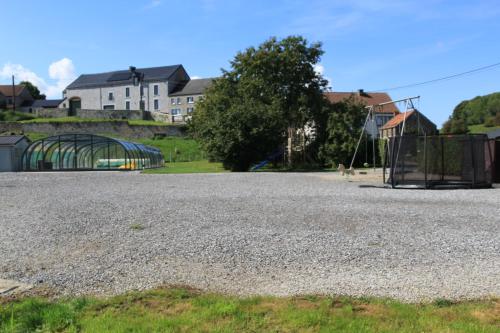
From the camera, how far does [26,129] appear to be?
63.5 m

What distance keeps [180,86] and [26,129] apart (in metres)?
35.8

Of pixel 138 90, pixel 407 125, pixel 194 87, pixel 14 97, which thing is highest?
pixel 138 90

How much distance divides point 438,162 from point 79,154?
100 feet

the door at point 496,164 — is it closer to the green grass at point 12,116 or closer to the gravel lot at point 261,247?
the gravel lot at point 261,247

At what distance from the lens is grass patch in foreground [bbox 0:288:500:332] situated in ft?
12.8

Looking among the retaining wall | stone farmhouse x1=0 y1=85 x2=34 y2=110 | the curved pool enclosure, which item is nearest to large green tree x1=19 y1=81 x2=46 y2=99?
stone farmhouse x1=0 y1=85 x2=34 y2=110

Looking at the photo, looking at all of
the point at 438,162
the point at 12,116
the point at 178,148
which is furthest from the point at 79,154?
the point at 12,116

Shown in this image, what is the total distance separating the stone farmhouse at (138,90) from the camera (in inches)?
3514

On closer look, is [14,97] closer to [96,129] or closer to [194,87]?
[194,87]

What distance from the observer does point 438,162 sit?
18016mm

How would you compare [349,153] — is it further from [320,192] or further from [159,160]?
[320,192]

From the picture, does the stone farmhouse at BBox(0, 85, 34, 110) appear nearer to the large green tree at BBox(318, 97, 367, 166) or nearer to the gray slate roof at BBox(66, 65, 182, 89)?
the gray slate roof at BBox(66, 65, 182, 89)

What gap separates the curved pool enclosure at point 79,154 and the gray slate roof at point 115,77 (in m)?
50.9

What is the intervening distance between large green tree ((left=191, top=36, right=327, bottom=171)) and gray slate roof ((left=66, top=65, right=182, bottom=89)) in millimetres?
50090
